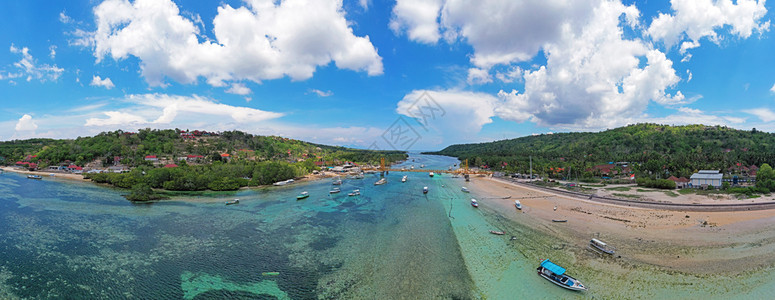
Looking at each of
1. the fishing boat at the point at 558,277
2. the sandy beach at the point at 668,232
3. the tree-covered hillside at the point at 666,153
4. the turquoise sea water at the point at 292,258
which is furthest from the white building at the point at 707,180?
the fishing boat at the point at 558,277

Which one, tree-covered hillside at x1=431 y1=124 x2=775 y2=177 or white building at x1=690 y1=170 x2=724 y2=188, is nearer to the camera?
white building at x1=690 y1=170 x2=724 y2=188

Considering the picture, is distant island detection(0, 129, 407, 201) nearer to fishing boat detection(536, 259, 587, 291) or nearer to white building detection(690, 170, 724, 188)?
fishing boat detection(536, 259, 587, 291)

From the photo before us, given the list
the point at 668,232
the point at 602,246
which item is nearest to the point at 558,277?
the point at 602,246

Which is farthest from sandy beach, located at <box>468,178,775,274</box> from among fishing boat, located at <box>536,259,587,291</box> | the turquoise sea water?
fishing boat, located at <box>536,259,587,291</box>

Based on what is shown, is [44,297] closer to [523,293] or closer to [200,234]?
[200,234]

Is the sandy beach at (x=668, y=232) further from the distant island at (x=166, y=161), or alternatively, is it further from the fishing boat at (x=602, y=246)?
the distant island at (x=166, y=161)
